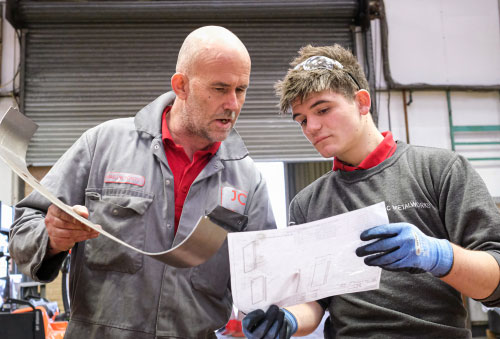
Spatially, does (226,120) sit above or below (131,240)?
above

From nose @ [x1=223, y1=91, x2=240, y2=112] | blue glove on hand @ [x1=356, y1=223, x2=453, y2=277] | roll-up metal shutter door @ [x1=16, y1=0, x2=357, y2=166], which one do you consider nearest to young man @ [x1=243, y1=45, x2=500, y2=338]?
blue glove on hand @ [x1=356, y1=223, x2=453, y2=277]

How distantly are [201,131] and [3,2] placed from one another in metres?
5.10

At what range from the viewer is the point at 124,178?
1312 millimetres

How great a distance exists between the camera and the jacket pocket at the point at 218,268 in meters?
1.29

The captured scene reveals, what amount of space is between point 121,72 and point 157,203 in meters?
3.98

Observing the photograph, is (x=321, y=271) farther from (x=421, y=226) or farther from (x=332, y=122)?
(x=332, y=122)

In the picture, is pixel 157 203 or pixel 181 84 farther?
pixel 181 84

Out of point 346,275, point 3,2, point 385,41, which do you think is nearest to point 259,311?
point 346,275

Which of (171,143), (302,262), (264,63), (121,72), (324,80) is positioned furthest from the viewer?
(264,63)

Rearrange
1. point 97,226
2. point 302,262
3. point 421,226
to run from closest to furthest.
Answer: point 97,226, point 302,262, point 421,226

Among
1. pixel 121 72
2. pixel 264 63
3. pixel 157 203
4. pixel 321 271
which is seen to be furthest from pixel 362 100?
pixel 121 72

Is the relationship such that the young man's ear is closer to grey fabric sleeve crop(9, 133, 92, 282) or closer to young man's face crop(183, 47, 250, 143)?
young man's face crop(183, 47, 250, 143)

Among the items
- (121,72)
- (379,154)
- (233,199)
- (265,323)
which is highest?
(121,72)

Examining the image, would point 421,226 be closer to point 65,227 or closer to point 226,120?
point 226,120
